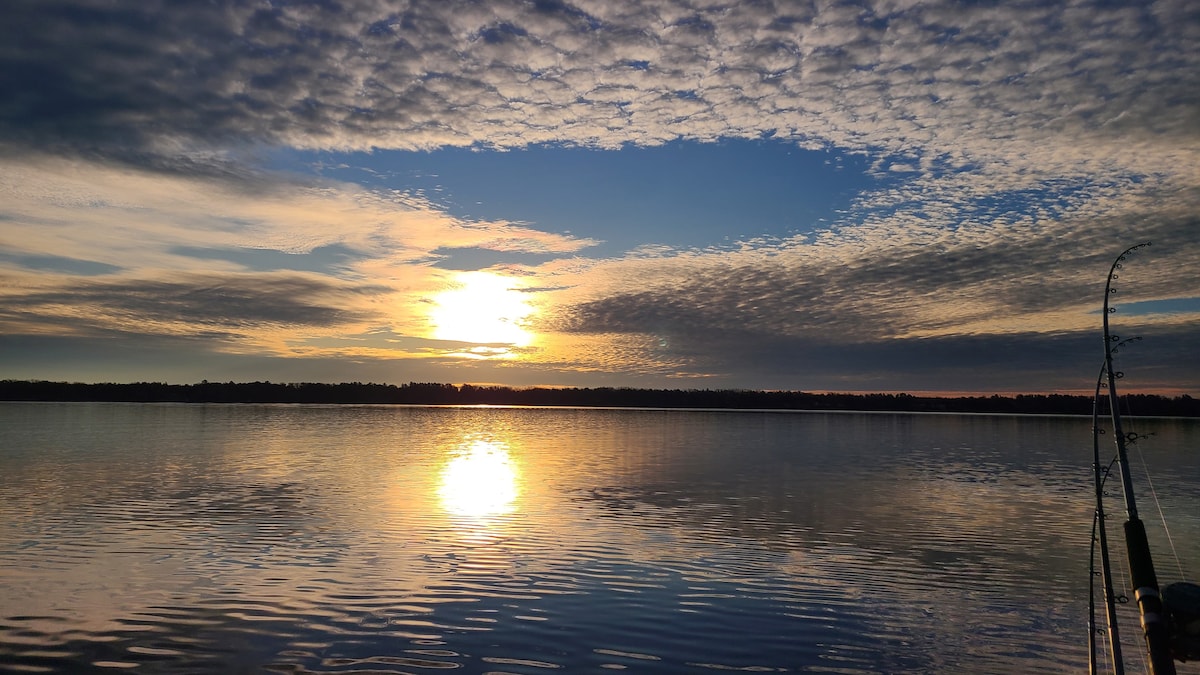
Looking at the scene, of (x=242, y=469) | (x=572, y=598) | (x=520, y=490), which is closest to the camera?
(x=572, y=598)

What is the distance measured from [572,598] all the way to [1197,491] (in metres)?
39.4

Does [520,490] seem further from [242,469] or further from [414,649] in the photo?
[414,649]

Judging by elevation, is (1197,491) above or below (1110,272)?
below

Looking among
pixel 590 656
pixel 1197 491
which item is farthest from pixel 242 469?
pixel 1197 491

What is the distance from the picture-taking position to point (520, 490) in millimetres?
39375

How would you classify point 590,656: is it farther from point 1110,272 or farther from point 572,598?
point 1110,272

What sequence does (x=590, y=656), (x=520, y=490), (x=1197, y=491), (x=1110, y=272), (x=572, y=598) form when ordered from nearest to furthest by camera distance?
(x=1110, y=272)
(x=590, y=656)
(x=572, y=598)
(x=520, y=490)
(x=1197, y=491)

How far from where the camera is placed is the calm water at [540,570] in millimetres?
14602

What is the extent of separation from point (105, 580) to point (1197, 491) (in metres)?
48.2

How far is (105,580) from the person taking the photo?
19203 mm

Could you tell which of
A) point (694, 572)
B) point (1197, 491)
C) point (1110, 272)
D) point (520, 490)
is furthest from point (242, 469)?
point (1197, 491)

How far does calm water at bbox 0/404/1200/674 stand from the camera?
1460 cm

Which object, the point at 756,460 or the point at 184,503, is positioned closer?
the point at 184,503

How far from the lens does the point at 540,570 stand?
834 inches
